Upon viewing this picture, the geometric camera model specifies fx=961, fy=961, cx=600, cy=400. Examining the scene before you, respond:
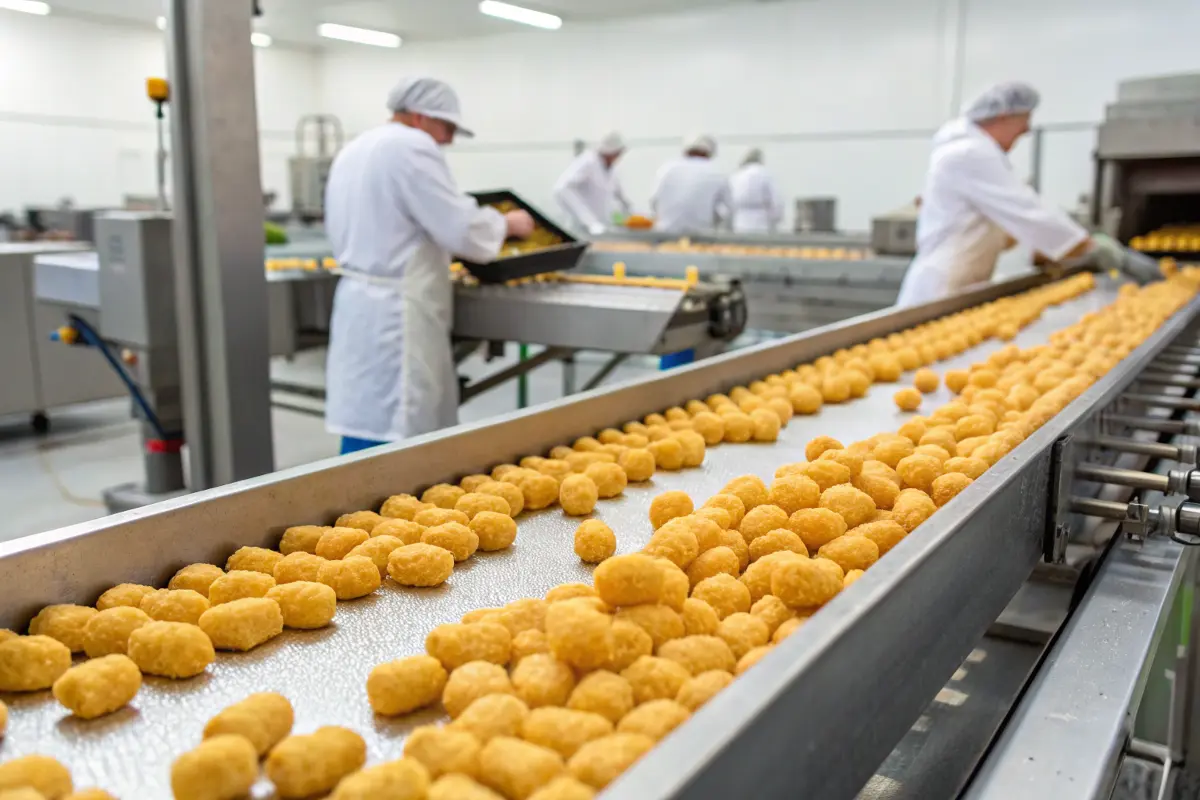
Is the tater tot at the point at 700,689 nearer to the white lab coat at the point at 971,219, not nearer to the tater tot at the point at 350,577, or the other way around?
the tater tot at the point at 350,577

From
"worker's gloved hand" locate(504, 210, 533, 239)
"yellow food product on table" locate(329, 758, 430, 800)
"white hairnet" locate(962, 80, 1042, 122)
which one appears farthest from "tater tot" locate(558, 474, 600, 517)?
"white hairnet" locate(962, 80, 1042, 122)

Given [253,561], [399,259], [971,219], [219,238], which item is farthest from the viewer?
[971,219]

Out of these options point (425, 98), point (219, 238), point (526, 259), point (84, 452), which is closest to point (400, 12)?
point (84, 452)

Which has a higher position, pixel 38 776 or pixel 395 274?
pixel 395 274

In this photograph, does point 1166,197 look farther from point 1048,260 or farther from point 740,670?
point 740,670

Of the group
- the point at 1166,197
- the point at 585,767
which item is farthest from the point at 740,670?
the point at 1166,197

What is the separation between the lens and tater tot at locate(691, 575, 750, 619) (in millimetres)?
1080

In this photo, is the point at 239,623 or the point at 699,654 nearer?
the point at 699,654

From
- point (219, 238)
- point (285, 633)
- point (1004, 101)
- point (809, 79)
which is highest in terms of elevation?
point (809, 79)

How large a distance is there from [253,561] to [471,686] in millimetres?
429

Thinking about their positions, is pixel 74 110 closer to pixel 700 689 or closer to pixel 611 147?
pixel 611 147

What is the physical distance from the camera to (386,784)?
2.43 ft

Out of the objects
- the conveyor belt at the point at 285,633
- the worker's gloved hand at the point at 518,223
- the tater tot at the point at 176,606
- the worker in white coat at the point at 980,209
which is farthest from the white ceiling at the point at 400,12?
the tater tot at the point at 176,606

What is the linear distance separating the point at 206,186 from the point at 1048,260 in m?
3.89
